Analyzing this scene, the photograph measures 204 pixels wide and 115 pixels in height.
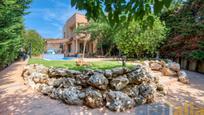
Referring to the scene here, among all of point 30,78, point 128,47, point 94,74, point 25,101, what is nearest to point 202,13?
point 128,47

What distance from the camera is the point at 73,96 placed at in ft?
33.0

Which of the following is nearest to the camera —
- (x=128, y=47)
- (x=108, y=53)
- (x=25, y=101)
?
(x=25, y=101)

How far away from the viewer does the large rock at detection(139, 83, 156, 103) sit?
10719 mm

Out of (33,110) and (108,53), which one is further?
(108,53)

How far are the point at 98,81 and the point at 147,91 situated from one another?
7.96 ft

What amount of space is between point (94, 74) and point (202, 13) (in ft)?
42.8

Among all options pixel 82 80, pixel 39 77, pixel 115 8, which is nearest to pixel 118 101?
pixel 82 80

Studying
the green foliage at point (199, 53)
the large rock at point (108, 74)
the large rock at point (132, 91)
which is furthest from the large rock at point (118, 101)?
the green foliage at point (199, 53)

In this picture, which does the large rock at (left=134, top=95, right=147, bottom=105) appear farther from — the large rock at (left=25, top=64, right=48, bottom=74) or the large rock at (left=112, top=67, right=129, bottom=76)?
the large rock at (left=25, top=64, right=48, bottom=74)

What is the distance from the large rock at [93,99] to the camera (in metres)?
9.81

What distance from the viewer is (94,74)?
1093cm

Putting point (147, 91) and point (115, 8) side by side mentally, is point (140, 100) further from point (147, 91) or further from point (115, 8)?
point (115, 8)

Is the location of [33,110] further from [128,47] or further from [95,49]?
[95,49]

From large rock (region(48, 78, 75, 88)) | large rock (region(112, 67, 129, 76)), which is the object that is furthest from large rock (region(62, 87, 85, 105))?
large rock (region(112, 67, 129, 76))
